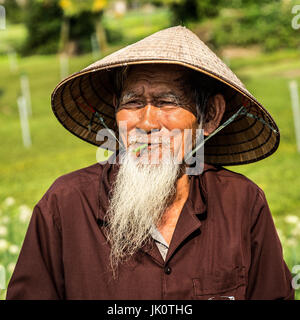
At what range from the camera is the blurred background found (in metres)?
6.82

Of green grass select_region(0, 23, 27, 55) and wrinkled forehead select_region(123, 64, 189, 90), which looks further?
green grass select_region(0, 23, 27, 55)

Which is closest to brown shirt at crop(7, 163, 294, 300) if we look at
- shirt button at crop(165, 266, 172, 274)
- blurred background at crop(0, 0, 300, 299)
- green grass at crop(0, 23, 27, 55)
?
shirt button at crop(165, 266, 172, 274)

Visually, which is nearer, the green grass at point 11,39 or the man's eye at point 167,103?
the man's eye at point 167,103

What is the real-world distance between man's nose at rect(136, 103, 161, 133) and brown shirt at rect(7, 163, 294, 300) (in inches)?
11.3

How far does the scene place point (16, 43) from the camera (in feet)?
110

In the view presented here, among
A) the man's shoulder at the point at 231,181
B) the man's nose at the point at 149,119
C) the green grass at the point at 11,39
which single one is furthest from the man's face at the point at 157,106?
the green grass at the point at 11,39

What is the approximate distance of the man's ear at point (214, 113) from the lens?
243 centimetres

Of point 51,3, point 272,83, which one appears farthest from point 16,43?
point 272,83

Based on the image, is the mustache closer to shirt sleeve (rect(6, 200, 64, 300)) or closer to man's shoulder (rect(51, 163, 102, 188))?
man's shoulder (rect(51, 163, 102, 188))

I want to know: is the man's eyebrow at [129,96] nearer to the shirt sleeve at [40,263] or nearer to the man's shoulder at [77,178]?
the man's shoulder at [77,178]

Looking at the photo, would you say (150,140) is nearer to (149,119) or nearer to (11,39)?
(149,119)

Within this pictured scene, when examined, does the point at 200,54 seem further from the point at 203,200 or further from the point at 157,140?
the point at 203,200

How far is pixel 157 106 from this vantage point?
2.19 meters

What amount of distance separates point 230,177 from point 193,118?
0.35 m
